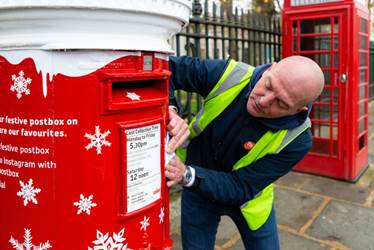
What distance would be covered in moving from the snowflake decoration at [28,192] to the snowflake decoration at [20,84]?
10.3 inches

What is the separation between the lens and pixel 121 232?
1267mm

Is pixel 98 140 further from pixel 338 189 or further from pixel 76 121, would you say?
pixel 338 189

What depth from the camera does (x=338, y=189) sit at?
14.5 feet

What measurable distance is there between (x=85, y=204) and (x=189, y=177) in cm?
55

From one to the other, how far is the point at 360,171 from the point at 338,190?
767 millimetres

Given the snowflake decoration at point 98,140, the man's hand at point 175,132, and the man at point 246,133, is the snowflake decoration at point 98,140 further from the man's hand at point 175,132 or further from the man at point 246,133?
the man at point 246,133

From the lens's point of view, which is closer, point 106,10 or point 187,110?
point 106,10

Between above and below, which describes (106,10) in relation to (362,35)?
below

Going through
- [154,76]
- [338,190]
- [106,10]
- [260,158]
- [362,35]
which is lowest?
[338,190]

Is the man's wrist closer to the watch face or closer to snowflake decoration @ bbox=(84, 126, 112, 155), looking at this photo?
the watch face

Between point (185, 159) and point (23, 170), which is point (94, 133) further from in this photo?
point (185, 159)

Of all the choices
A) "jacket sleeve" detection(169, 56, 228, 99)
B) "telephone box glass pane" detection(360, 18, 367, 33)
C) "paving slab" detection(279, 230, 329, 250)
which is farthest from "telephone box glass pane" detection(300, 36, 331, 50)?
"jacket sleeve" detection(169, 56, 228, 99)

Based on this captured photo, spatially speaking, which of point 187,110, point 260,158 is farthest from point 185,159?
point 187,110

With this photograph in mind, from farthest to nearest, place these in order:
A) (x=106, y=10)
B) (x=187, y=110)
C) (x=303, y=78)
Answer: (x=187, y=110) < (x=303, y=78) < (x=106, y=10)
